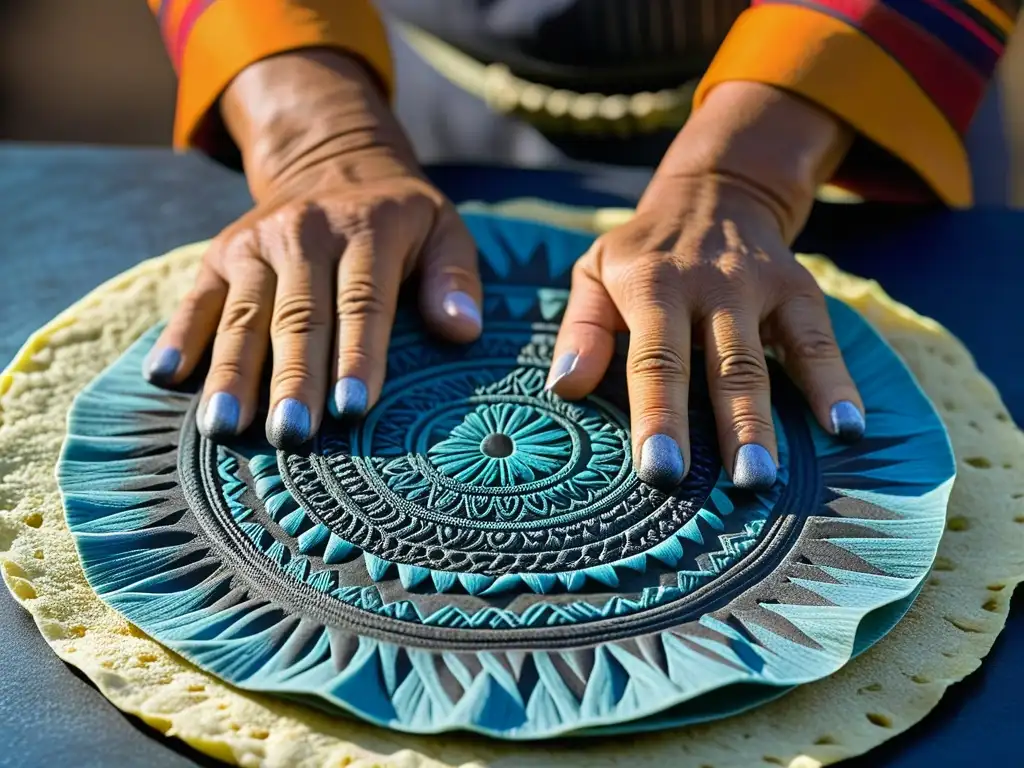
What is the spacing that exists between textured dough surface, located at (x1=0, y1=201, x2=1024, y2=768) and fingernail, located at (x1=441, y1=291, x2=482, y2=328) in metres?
0.28

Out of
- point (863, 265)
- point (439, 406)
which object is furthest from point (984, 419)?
point (439, 406)

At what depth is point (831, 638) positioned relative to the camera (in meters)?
0.64

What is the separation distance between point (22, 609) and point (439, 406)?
33 cm

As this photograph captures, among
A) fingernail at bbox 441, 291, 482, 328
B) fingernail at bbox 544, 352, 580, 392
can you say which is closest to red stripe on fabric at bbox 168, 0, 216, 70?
fingernail at bbox 441, 291, 482, 328

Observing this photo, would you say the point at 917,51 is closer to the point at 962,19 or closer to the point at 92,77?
the point at 962,19

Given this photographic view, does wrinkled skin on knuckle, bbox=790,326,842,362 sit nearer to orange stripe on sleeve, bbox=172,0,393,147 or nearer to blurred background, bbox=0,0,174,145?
orange stripe on sleeve, bbox=172,0,393,147

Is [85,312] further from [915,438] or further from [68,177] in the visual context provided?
[915,438]

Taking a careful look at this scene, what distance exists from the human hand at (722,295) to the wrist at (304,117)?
0.88 ft

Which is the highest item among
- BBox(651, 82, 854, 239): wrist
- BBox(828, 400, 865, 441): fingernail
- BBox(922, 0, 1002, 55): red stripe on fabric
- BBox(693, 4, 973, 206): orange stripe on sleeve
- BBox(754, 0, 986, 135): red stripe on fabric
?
BBox(922, 0, 1002, 55): red stripe on fabric

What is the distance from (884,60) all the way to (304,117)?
0.56 metres

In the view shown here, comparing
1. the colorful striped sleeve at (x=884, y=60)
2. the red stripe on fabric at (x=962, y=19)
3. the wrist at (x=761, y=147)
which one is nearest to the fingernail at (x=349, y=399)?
the wrist at (x=761, y=147)

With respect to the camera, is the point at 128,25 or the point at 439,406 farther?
the point at 128,25

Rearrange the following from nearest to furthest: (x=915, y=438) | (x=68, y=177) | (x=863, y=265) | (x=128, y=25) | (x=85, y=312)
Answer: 1. (x=915, y=438)
2. (x=85, y=312)
3. (x=863, y=265)
4. (x=68, y=177)
5. (x=128, y=25)

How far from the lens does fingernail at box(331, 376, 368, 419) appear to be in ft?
2.59
